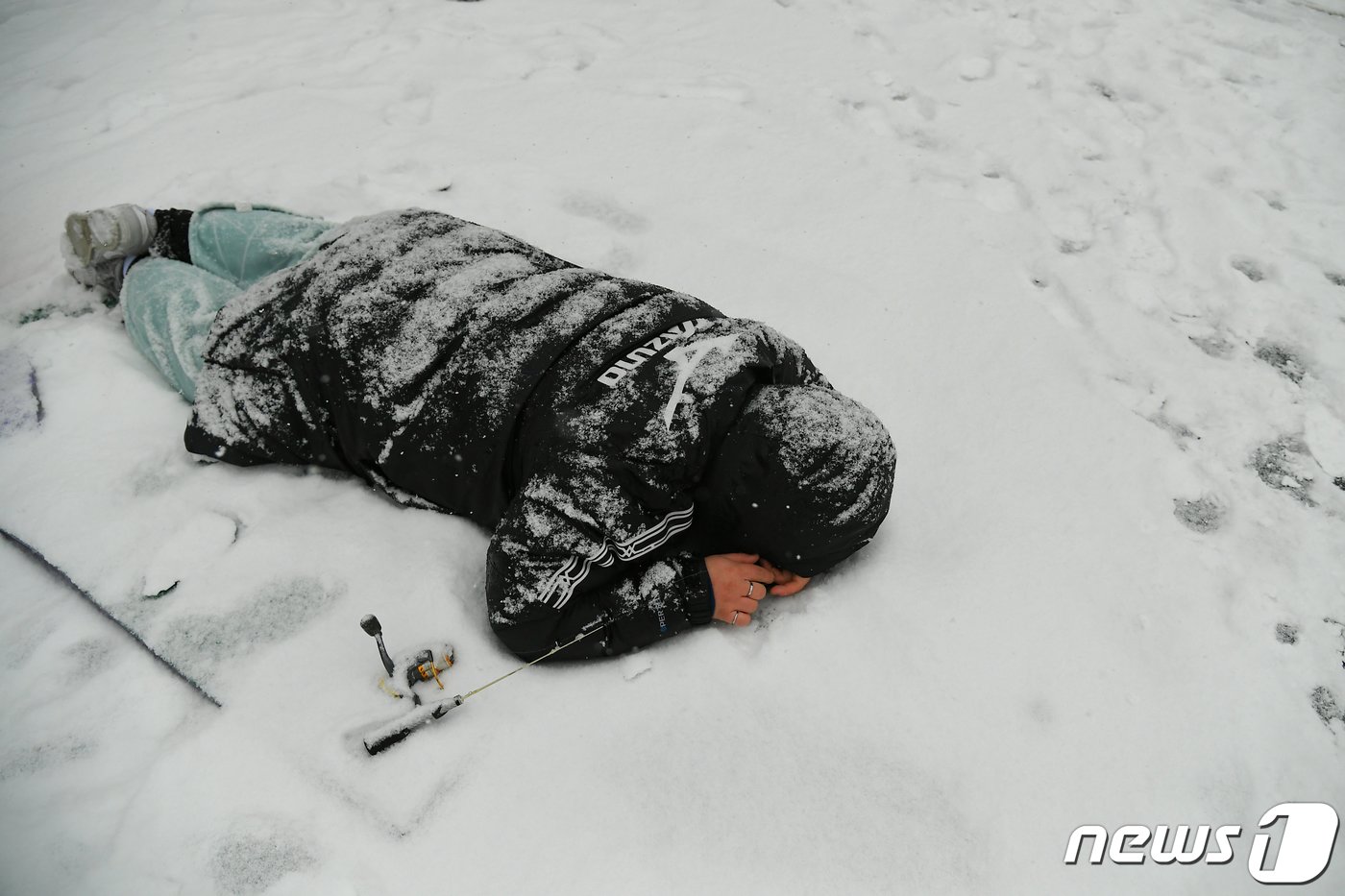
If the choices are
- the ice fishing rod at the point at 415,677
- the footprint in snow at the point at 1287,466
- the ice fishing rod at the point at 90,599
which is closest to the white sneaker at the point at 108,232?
the ice fishing rod at the point at 90,599

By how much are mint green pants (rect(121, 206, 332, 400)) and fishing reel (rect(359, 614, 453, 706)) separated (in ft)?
3.45

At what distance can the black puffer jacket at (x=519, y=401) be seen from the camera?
1.59 m

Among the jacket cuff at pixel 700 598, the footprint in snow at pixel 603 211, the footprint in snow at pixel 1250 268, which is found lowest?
the jacket cuff at pixel 700 598

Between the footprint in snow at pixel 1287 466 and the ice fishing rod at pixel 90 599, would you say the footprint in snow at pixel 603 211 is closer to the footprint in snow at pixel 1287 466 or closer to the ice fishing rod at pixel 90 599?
the ice fishing rod at pixel 90 599

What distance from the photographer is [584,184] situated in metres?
3.00

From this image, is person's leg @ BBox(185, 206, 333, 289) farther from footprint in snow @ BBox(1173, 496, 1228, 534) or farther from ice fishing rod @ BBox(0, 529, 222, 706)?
footprint in snow @ BBox(1173, 496, 1228, 534)

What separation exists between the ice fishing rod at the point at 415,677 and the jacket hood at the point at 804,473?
0.42 meters

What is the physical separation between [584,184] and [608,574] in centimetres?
185

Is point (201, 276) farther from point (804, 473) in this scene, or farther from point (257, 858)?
point (804, 473)

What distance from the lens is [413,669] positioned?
1.66 m

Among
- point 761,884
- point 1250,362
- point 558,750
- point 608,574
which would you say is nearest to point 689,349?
point 608,574

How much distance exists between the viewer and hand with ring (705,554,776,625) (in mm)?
1714

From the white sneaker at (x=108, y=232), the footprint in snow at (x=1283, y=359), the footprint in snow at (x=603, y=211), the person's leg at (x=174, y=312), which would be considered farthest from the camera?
the footprint in snow at (x=603, y=211)

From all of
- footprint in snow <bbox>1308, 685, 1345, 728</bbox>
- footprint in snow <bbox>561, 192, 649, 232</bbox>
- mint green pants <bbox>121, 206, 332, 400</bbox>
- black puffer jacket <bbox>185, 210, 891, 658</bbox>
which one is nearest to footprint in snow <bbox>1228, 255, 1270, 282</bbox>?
footprint in snow <bbox>1308, 685, 1345, 728</bbox>
